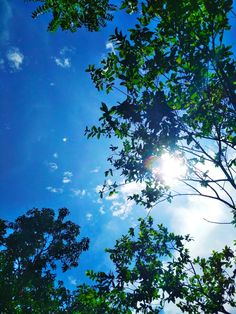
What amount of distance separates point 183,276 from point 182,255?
82cm

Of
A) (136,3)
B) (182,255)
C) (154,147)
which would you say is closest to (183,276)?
(182,255)

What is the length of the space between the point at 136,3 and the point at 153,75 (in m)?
1.63

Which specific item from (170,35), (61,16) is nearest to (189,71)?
(170,35)

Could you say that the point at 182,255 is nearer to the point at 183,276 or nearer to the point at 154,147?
the point at 183,276

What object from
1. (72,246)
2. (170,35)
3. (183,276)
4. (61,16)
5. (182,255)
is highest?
(72,246)

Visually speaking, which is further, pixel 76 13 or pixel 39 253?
pixel 39 253

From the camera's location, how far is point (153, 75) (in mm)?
6812

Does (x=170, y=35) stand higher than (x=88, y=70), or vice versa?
(x=88, y=70)

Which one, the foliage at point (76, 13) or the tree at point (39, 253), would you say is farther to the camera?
the tree at point (39, 253)

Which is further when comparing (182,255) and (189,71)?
(182,255)

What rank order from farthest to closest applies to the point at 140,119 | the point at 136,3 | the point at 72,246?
the point at 72,246, the point at 140,119, the point at 136,3

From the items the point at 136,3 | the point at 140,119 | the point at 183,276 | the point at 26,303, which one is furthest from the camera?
the point at 26,303

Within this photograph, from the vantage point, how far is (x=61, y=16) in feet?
20.7

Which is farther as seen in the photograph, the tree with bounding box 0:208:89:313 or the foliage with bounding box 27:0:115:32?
the tree with bounding box 0:208:89:313
